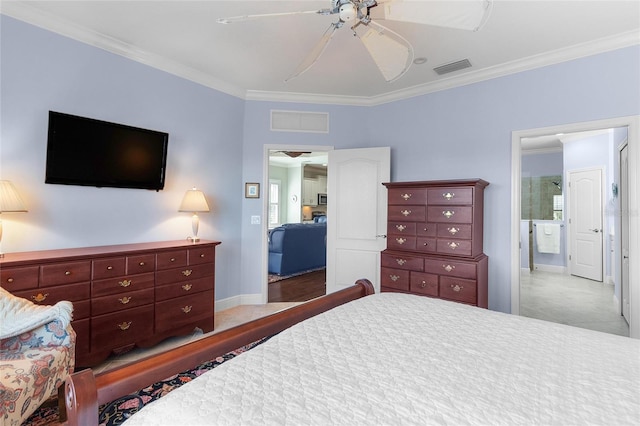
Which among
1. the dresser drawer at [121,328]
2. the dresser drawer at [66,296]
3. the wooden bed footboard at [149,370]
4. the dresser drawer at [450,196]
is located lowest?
the dresser drawer at [121,328]

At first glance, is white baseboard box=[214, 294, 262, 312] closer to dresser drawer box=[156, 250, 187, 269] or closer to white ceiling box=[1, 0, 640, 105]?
dresser drawer box=[156, 250, 187, 269]

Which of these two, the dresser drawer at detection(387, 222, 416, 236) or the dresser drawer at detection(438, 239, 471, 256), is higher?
the dresser drawer at detection(387, 222, 416, 236)

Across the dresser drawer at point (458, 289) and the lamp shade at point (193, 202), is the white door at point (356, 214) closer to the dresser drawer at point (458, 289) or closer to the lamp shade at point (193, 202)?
the dresser drawer at point (458, 289)

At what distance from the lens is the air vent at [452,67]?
10.6ft

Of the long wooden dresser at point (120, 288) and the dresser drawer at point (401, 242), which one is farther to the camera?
the dresser drawer at point (401, 242)

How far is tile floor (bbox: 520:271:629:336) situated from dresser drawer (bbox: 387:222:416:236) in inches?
67.3

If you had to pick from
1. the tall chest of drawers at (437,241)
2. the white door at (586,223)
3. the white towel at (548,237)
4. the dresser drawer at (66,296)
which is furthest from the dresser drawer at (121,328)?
the white towel at (548,237)

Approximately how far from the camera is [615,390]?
97cm

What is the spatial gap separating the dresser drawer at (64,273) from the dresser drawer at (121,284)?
10 cm

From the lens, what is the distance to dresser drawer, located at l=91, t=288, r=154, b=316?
7.84 feet

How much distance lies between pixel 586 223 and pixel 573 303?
2.20 m

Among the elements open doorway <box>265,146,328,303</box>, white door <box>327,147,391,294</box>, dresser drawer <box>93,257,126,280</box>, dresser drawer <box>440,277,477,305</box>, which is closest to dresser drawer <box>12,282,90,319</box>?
dresser drawer <box>93,257,126,280</box>

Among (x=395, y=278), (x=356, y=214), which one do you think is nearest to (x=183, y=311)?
(x=395, y=278)

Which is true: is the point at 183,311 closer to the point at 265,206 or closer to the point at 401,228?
the point at 265,206
